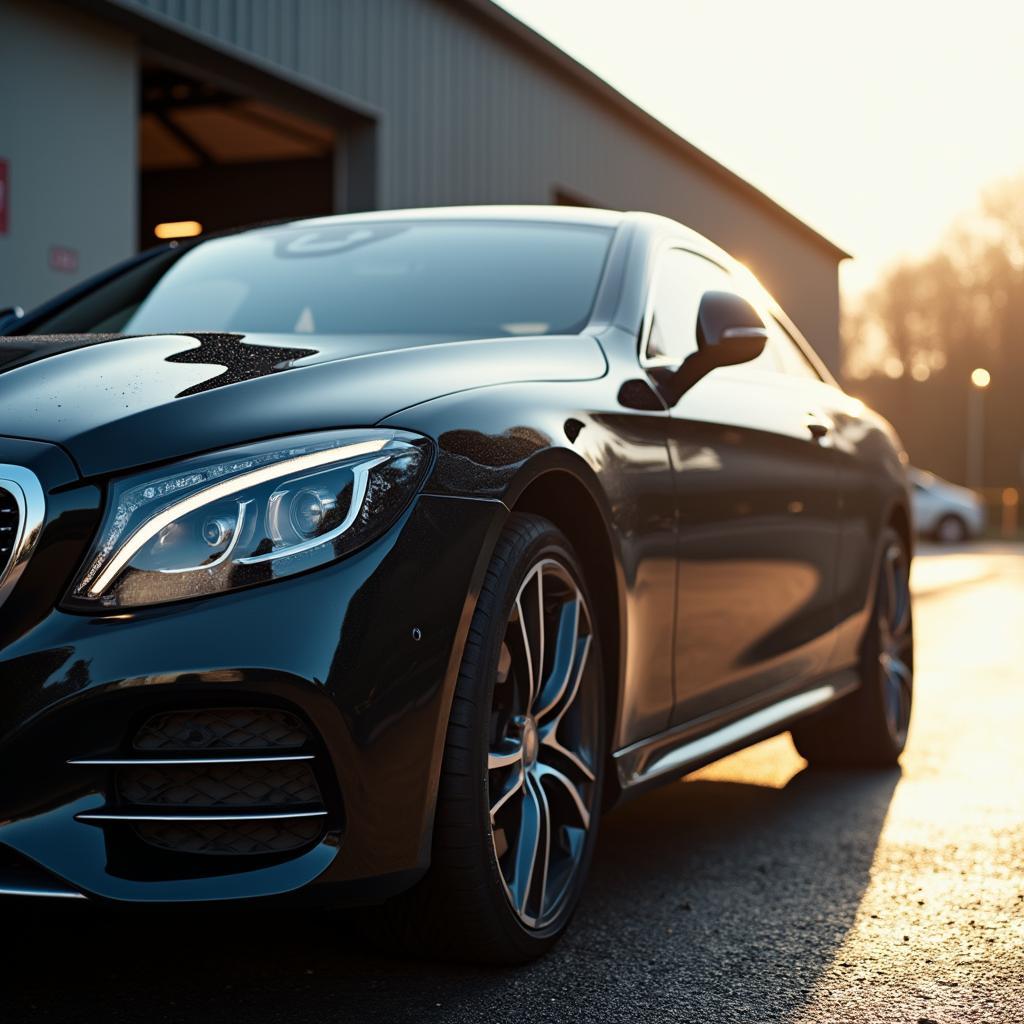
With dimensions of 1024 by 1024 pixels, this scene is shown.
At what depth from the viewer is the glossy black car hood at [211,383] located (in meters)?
2.37

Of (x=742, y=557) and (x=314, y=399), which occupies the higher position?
(x=314, y=399)

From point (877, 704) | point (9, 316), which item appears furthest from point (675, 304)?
point (877, 704)

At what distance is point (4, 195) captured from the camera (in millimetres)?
8844

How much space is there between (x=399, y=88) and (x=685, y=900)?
963 centimetres

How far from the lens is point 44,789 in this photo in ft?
7.23

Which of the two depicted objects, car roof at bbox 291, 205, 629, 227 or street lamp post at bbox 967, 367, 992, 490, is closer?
car roof at bbox 291, 205, 629, 227

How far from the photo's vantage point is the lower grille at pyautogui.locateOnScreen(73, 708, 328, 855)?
2252 mm

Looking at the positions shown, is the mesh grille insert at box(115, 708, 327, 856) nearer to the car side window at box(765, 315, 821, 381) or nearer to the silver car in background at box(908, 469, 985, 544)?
the car side window at box(765, 315, 821, 381)

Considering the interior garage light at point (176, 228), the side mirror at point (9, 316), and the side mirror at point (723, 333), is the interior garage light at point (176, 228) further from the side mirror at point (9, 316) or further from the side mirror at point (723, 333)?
the side mirror at point (723, 333)

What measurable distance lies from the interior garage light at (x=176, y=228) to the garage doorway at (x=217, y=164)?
0.02m

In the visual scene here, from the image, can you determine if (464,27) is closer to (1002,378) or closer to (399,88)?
(399,88)

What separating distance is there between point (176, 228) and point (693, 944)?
15.5 metres

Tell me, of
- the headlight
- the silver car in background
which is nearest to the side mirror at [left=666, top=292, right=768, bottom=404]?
the headlight

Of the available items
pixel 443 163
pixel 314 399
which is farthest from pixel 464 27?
pixel 314 399
